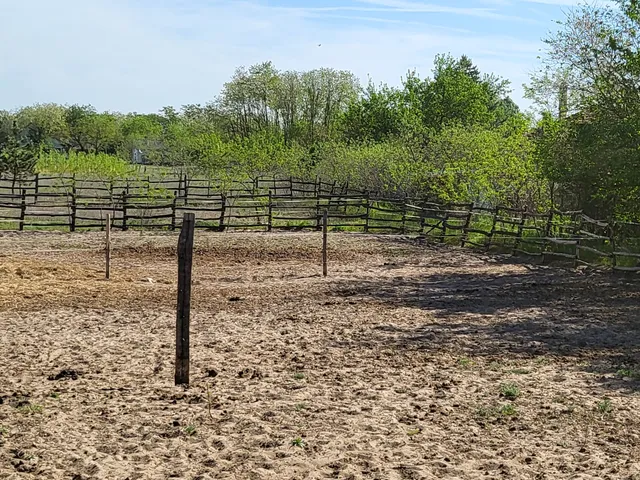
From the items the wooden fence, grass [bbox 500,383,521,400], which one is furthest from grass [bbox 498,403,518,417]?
the wooden fence

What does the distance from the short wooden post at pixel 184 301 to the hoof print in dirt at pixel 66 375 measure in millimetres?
1133

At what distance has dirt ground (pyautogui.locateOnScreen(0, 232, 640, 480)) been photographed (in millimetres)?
5590

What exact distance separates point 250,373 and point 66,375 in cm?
186

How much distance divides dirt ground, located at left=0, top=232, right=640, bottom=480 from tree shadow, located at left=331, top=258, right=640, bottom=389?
5 cm

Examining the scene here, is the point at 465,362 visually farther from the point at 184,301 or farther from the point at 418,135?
the point at 418,135

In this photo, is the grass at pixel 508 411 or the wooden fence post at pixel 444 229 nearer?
the grass at pixel 508 411

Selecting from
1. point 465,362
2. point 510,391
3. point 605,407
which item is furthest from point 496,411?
point 465,362

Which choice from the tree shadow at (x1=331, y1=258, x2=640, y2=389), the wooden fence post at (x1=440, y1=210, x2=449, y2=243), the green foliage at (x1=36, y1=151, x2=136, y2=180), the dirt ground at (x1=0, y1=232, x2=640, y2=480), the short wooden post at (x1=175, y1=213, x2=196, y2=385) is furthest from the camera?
the green foliage at (x1=36, y1=151, x2=136, y2=180)

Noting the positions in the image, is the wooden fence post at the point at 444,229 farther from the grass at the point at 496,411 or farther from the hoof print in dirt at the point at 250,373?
the grass at the point at 496,411

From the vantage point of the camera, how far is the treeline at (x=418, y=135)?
1697 centimetres

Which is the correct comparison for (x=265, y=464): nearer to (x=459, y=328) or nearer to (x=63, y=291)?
(x=459, y=328)

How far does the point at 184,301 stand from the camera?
293 inches

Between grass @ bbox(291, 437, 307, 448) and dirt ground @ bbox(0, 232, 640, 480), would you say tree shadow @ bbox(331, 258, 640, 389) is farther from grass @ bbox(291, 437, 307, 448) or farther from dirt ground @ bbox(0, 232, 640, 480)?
grass @ bbox(291, 437, 307, 448)

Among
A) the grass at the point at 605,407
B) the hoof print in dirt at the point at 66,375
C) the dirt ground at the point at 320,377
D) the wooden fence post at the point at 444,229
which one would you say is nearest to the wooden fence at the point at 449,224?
the wooden fence post at the point at 444,229
